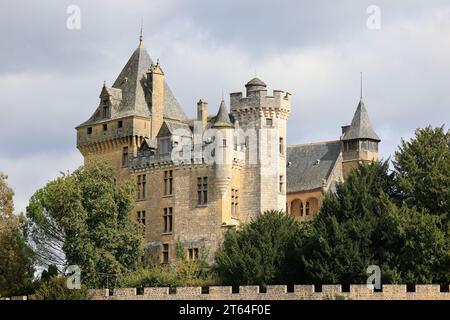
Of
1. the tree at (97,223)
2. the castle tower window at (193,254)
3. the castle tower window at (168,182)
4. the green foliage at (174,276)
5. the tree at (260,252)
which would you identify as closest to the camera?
the tree at (260,252)

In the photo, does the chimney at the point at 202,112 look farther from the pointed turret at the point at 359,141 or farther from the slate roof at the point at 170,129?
the pointed turret at the point at 359,141

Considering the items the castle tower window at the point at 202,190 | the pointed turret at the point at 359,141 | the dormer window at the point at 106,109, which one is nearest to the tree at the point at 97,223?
the castle tower window at the point at 202,190

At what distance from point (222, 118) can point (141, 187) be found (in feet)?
23.4

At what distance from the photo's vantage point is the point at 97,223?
83750 millimetres

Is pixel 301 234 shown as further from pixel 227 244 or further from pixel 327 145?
pixel 327 145

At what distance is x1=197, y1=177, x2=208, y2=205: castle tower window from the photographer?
89.7 meters

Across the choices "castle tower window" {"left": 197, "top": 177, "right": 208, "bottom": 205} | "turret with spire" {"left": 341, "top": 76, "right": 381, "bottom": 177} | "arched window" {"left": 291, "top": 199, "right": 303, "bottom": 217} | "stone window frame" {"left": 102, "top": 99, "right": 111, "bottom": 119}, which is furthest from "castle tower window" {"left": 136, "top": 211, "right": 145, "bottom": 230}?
"turret with spire" {"left": 341, "top": 76, "right": 381, "bottom": 177}

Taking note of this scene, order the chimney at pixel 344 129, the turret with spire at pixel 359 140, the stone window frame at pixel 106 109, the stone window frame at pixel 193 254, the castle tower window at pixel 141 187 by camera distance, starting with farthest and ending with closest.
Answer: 1. the chimney at pixel 344 129
2. the turret with spire at pixel 359 140
3. the stone window frame at pixel 106 109
4. the castle tower window at pixel 141 187
5. the stone window frame at pixel 193 254

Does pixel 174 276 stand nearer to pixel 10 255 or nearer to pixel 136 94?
pixel 10 255

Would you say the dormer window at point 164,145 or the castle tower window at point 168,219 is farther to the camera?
the dormer window at point 164,145

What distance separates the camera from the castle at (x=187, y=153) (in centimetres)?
8950

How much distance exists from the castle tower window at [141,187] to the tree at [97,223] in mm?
5880

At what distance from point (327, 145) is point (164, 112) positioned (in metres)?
13.7
